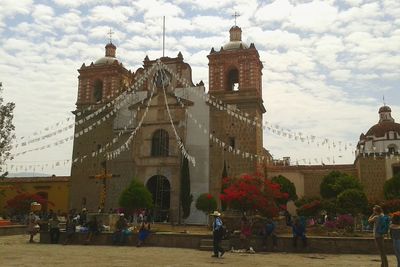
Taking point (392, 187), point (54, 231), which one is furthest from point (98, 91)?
point (392, 187)

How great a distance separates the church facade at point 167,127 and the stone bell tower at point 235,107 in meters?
0.07

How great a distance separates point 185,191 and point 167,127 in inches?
216

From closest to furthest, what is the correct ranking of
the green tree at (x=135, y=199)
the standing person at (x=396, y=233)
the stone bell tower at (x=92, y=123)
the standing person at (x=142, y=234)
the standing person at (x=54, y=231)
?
the standing person at (x=396, y=233) < the standing person at (x=142, y=234) < the standing person at (x=54, y=231) < the green tree at (x=135, y=199) < the stone bell tower at (x=92, y=123)

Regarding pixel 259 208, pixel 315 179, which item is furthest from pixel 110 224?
pixel 315 179

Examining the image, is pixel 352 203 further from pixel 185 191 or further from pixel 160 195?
pixel 160 195

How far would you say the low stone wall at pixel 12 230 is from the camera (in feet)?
68.3

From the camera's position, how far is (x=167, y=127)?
1316 inches

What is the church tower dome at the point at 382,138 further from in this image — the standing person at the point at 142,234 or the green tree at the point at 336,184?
the standing person at the point at 142,234

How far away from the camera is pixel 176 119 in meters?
33.2

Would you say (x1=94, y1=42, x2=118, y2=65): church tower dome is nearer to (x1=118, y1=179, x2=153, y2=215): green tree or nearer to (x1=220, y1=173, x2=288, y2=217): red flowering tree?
(x1=118, y1=179, x2=153, y2=215): green tree

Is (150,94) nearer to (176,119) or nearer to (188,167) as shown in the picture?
(176,119)

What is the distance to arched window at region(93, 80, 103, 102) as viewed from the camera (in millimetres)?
37031

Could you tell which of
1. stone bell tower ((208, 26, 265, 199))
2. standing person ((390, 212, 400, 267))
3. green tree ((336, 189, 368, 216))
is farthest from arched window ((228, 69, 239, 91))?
standing person ((390, 212, 400, 267))

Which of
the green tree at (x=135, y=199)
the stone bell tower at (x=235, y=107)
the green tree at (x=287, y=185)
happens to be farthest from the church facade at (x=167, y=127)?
the green tree at (x=135, y=199)
